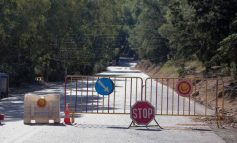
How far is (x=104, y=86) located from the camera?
18.4 m

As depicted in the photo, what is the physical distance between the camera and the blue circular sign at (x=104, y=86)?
18312 mm

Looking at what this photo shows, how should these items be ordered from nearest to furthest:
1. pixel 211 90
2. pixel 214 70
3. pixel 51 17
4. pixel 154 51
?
pixel 211 90, pixel 214 70, pixel 51 17, pixel 154 51

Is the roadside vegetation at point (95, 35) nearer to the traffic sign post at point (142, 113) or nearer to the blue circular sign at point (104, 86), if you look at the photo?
the blue circular sign at point (104, 86)

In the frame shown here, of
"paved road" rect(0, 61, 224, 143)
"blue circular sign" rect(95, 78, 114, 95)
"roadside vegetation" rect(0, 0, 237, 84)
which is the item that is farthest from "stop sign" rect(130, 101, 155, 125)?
"roadside vegetation" rect(0, 0, 237, 84)

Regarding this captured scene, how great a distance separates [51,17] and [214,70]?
25026mm

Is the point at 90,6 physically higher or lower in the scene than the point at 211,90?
higher

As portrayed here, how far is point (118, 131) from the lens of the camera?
16.2 m

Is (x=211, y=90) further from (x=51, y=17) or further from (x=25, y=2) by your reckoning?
(x=51, y=17)

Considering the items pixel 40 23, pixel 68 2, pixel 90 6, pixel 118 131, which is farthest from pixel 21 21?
pixel 90 6

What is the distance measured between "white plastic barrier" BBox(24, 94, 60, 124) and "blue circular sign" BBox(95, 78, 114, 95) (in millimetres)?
1316

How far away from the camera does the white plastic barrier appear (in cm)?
1756

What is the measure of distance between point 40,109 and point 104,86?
2.08 m

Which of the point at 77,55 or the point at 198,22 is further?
the point at 77,55

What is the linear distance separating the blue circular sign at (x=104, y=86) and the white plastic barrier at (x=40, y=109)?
1.32m
